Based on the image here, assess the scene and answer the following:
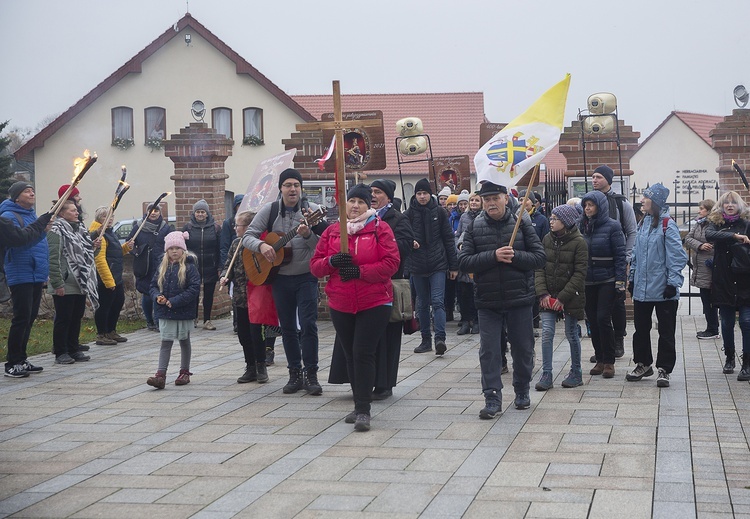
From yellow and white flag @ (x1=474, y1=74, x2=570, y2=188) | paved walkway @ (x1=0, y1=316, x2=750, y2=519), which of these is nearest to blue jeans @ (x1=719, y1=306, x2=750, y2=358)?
paved walkway @ (x1=0, y1=316, x2=750, y2=519)

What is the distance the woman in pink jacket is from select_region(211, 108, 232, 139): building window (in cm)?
3521

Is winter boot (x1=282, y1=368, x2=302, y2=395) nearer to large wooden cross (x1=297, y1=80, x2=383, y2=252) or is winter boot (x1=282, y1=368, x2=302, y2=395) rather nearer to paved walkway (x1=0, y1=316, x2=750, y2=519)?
paved walkway (x1=0, y1=316, x2=750, y2=519)

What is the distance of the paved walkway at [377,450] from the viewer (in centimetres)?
583

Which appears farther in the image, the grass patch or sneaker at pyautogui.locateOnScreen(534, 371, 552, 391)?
the grass patch

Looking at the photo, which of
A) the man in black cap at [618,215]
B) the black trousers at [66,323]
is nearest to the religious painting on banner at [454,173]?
the man in black cap at [618,215]

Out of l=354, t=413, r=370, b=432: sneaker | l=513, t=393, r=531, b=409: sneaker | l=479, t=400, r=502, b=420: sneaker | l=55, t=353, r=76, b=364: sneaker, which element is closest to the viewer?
l=354, t=413, r=370, b=432: sneaker

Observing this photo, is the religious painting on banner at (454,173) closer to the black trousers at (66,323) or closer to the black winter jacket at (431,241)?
the black winter jacket at (431,241)

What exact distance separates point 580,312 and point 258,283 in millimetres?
2845

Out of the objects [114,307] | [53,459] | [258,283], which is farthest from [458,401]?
[114,307]

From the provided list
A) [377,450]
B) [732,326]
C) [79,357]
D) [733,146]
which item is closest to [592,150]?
[733,146]

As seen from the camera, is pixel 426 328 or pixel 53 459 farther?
pixel 426 328

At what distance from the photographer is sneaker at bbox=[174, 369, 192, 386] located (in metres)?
10.2

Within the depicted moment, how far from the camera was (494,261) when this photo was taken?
8.45m

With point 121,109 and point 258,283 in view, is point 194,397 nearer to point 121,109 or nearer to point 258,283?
point 258,283
